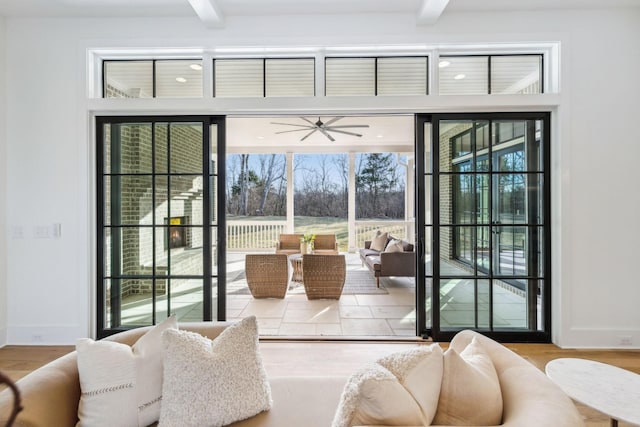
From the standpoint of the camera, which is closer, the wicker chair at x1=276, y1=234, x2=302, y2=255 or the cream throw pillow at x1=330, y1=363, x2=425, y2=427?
the cream throw pillow at x1=330, y1=363, x2=425, y2=427

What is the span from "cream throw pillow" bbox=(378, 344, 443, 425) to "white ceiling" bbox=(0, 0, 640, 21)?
9.10ft

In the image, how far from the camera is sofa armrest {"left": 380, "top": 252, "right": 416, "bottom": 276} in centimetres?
519

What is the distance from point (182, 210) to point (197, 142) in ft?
2.16

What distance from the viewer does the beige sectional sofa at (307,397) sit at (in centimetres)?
101

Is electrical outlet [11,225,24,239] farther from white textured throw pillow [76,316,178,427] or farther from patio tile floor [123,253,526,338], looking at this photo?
white textured throw pillow [76,316,178,427]

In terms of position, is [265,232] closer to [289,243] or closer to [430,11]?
[289,243]

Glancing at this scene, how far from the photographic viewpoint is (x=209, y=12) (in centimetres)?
277

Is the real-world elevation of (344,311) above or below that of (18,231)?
below

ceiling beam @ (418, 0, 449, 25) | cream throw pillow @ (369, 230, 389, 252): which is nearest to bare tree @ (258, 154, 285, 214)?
cream throw pillow @ (369, 230, 389, 252)

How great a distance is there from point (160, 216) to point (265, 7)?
2119 millimetres

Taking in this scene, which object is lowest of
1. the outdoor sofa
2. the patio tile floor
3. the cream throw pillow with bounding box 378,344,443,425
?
the patio tile floor

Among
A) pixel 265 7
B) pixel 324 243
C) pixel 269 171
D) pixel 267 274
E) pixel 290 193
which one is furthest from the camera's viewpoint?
pixel 269 171

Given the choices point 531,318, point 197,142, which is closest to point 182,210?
point 197,142

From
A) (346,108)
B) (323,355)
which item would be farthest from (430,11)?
(323,355)
